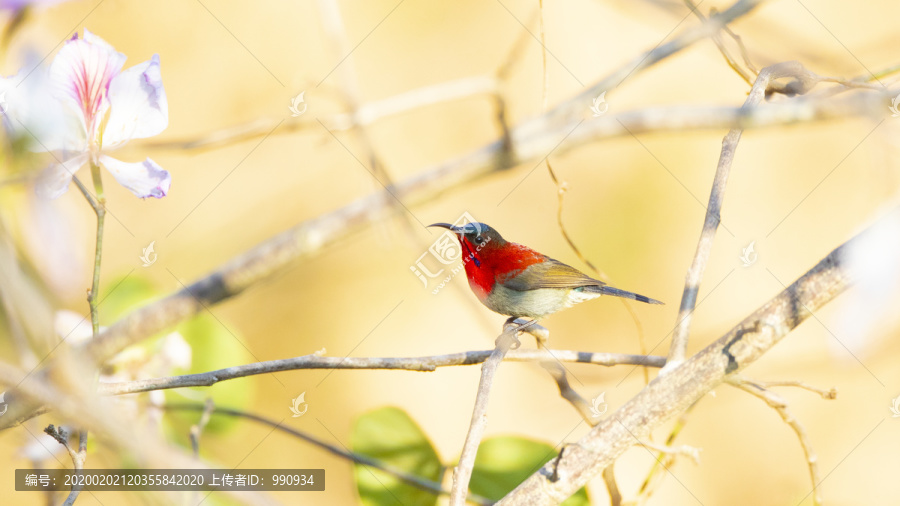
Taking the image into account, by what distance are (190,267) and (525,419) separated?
486 millimetres

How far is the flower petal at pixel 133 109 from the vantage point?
31cm

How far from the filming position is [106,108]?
32 cm

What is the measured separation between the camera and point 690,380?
355mm

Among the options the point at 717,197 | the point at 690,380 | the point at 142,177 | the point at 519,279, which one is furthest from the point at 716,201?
the point at 142,177

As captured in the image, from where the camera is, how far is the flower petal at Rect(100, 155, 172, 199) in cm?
29

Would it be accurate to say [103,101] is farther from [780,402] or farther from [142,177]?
[780,402]

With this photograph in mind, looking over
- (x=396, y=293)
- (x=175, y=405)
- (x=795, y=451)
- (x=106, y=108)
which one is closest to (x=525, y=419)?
(x=396, y=293)

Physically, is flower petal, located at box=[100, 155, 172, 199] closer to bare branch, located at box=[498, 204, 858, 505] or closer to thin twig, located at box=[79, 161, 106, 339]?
thin twig, located at box=[79, 161, 106, 339]

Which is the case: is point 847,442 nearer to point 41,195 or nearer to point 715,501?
point 715,501

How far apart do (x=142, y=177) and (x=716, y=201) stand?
1.12ft

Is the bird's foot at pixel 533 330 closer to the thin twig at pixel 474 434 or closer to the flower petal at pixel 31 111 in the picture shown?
the thin twig at pixel 474 434

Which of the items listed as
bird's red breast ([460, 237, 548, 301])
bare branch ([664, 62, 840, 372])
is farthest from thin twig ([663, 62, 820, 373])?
bird's red breast ([460, 237, 548, 301])

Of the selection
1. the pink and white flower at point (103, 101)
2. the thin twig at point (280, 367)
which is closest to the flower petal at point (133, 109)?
the pink and white flower at point (103, 101)

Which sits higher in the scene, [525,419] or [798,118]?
[525,419]
